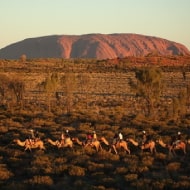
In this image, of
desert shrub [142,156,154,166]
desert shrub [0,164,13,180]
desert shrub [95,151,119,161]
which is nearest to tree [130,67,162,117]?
desert shrub [95,151,119,161]

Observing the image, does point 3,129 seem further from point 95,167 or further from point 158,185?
point 158,185

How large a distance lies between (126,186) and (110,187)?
2.02 ft

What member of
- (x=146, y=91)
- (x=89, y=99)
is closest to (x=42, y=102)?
(x=89, y=99)

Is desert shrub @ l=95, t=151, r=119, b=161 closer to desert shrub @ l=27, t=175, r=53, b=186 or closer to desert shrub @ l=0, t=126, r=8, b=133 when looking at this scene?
desert shrub @ l=27, t=175, r=53, b=186

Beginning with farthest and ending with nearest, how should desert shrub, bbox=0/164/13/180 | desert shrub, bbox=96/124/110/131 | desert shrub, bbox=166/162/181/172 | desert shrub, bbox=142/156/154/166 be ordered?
desert shrub, bbox=96/124/110/131, desert shrub, bbox=142/156/154/166, desert shrub, bbox=166/162/181/172, desert shrub, bbox=0/164/13/180

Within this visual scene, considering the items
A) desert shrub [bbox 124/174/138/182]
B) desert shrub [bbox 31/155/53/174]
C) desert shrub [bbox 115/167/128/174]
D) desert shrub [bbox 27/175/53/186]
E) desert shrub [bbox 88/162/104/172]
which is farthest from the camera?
desert shrub [bbox 88/162/104/172]

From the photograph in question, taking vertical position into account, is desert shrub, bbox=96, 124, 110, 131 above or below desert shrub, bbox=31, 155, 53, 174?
below

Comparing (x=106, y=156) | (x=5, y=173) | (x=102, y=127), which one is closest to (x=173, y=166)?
(x=106, y=156)

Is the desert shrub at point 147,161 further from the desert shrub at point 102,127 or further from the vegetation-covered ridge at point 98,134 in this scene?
the desert shrub at point 102,127

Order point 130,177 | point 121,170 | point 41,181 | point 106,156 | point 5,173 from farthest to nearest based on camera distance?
point 106,156 < point 121,170 < point 5,173 < point 130,177 < point 41,181

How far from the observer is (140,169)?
1830 cm

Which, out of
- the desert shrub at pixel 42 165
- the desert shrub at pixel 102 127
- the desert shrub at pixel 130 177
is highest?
the desert shrub at pixel 130 177

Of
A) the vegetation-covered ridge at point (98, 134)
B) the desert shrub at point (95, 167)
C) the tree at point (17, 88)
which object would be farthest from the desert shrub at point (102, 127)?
the tree at point (17, 88)

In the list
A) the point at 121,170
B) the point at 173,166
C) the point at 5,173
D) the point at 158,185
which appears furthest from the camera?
the point at 173,166
